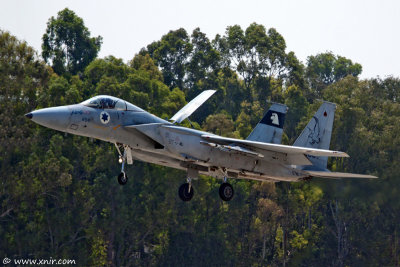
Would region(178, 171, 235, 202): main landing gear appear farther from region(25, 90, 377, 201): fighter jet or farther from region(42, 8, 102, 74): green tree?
region(42, 8, 102, 74): green tree

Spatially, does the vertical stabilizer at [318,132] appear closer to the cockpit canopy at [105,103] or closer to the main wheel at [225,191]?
the main wheel at [225,191]

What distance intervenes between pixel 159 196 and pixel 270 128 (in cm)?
2627

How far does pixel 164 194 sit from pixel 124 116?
3077 cm

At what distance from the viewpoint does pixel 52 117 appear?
23.9 metres

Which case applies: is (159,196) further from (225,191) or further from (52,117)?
(52,117)

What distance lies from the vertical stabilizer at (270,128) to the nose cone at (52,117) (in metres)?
8.72

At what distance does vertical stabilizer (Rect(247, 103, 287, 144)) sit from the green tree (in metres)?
37.4

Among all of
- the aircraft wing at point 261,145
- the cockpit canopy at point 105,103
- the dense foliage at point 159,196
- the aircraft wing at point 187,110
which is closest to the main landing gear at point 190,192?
the aircraft wing at point 261,145

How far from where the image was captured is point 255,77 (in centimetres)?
7562

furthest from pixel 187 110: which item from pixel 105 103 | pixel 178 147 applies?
pixel 105 103

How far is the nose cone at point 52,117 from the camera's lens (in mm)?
23688

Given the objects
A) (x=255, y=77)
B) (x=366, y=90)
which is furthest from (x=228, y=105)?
(x=366, y=90)

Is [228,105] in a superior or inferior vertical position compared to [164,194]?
superior

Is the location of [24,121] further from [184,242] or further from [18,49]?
[184,242]
